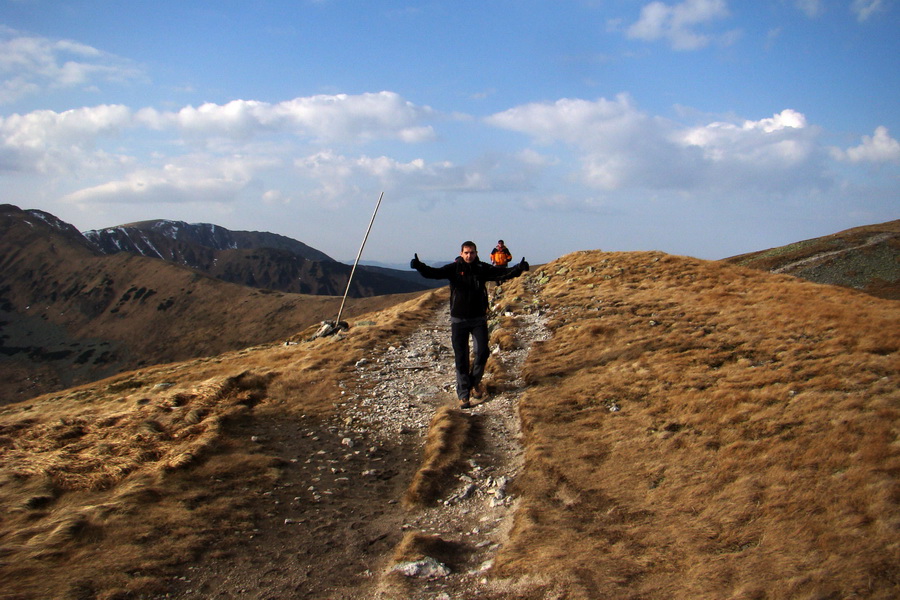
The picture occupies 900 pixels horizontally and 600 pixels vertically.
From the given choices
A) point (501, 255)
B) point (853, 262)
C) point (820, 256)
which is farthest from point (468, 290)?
point (820, 256)

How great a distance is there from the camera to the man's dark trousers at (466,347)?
13078 millimetres

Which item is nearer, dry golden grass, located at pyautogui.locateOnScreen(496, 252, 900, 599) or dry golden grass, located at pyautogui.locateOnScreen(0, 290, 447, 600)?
dry golden grass, located at pyautogui.locateOnScreen(496, 252, 900, 599)

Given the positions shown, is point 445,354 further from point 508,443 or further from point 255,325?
point 255,325

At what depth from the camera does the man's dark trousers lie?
42.9 ft

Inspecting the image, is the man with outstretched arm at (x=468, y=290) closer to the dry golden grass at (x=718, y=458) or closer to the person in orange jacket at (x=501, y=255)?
the dry golden grass at (x=718, y=458)

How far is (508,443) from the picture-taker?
1146cm

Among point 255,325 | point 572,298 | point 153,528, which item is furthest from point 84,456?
point 255,325

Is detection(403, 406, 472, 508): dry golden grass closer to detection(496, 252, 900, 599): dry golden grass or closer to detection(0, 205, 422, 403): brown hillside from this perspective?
detection(496, 252, 900, 599): dry golden grass

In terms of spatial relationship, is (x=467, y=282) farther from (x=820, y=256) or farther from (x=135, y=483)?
(x=820, y=256)

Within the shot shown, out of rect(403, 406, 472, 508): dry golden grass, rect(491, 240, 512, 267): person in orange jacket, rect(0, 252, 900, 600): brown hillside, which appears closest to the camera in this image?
rect(0, 252, 900, 600): brown hillside

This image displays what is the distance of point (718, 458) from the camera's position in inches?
354

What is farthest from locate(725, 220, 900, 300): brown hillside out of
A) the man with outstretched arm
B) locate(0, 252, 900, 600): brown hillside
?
the man with outstretched arm

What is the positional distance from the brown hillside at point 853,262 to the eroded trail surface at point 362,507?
51.8m

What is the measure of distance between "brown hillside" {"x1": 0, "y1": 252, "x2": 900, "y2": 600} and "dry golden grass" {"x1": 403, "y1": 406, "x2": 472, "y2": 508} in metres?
0.11
